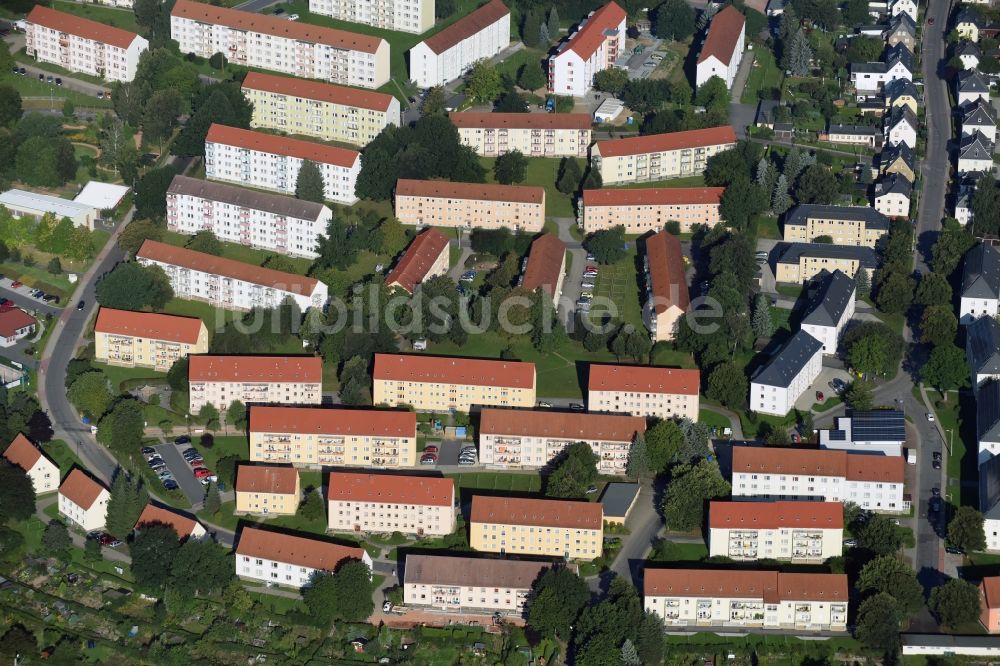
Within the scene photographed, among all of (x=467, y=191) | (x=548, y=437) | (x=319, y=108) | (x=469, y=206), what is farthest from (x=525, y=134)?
(x=548, y=437)

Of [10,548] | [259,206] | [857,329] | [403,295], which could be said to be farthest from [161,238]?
[857,329]

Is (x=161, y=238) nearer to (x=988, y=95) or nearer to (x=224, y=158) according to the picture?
(x=224, y=158)

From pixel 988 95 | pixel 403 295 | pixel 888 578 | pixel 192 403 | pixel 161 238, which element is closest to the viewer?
pixel 888 578

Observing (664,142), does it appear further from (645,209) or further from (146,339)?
(146,339)

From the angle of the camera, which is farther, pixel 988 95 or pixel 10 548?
pixel 988 95

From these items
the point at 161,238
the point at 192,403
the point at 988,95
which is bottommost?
the point at 192,403

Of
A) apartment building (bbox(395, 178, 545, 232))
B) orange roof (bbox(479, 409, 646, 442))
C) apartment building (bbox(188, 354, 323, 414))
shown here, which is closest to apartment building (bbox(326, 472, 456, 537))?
orange roof (bbox(479, 409, 646, 442))

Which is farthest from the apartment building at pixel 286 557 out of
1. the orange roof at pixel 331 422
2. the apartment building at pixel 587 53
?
the apartment building at pixel 587 53
